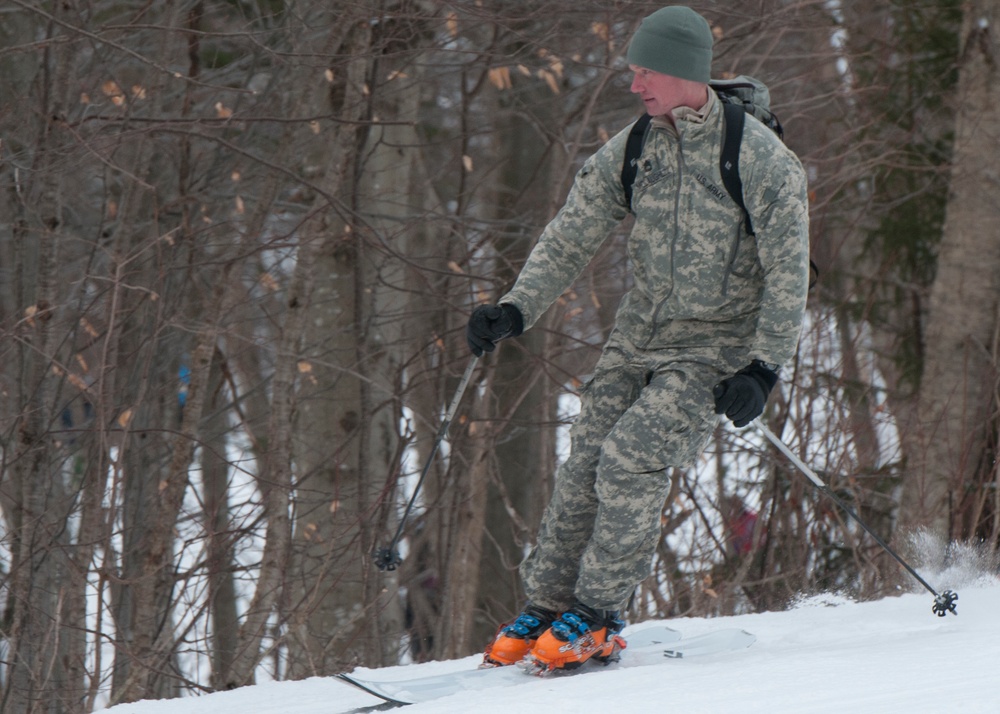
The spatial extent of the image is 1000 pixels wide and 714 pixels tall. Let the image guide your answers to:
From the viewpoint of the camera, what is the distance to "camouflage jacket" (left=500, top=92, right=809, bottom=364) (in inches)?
128

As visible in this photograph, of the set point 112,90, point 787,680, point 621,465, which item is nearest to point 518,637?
point 621,465

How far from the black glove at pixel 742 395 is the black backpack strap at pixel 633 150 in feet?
2.37

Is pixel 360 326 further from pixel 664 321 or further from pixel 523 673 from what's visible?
pixel 523 673

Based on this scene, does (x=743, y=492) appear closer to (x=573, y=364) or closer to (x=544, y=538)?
(x=573, y=364)

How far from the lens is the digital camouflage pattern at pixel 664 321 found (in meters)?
3.27

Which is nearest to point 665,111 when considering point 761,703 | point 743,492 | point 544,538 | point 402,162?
point 544,538

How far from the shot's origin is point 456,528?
668 cm

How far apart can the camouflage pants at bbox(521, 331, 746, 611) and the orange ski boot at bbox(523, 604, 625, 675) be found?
2.0 inches

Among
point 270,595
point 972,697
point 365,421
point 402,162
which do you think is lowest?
point 972,697

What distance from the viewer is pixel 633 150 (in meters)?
3.48

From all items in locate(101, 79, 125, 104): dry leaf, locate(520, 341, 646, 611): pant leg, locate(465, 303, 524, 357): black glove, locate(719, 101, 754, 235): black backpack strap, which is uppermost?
locate(101, 79, 125, 104): dry leaf

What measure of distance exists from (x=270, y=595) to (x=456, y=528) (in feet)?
4.87

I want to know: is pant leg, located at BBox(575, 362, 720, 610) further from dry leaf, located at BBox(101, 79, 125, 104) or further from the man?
dry leaf, located at BBox(101, 79, 125, 104)

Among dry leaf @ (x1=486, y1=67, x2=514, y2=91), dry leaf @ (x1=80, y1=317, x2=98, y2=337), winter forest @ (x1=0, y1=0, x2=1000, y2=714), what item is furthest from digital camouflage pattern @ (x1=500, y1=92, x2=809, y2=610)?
dry leaf @ (x1=486, y1=67, x2=514, y2=91)
